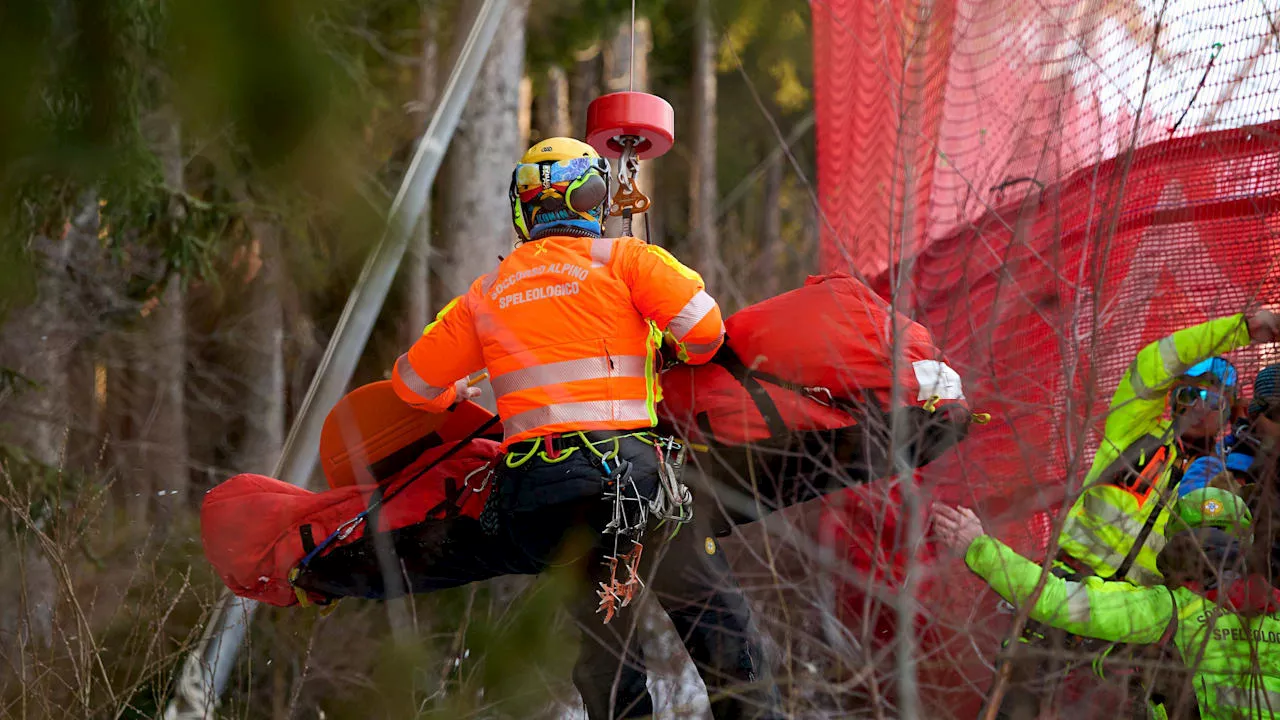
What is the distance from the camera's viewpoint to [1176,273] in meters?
4.31

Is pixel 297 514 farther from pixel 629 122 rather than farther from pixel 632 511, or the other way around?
pixel 629 122

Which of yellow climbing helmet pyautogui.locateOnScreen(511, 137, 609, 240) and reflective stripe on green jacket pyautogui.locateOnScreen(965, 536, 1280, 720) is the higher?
yellow climbing helmet pyautogui.locateOnScreen(511, 137, 609, 240)

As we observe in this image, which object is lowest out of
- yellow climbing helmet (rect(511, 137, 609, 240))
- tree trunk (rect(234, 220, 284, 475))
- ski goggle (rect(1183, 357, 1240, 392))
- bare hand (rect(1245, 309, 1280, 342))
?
tree trunk (rect(234, 220, 284, 475))

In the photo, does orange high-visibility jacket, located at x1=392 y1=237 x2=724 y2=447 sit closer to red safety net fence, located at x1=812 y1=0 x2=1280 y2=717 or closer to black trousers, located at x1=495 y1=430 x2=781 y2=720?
black trousers, located at x1=495 y1=430 x2=781 y2=720

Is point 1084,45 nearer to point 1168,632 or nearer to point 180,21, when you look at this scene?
point 1168,632

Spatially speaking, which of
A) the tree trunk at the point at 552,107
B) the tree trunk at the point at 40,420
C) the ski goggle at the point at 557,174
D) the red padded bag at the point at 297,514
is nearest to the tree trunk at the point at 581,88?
the tree trunk at the point at 552,107

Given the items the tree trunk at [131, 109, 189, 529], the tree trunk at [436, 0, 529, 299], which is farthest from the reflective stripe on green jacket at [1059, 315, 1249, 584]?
the tree trunk at [436, 0, 529, 299]

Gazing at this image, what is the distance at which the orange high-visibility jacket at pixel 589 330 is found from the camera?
3.56 metres

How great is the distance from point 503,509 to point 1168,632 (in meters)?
1.92

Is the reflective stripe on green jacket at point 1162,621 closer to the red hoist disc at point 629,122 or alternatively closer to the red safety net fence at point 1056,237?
the red safety net fence at point 1056,237

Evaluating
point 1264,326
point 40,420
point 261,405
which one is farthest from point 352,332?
point 261,405

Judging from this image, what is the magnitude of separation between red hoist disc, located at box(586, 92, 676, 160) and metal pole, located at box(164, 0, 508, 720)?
24.5 inches

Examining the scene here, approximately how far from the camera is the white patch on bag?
3484 millimetres

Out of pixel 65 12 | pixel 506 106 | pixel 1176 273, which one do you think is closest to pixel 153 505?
pixel 506 106
